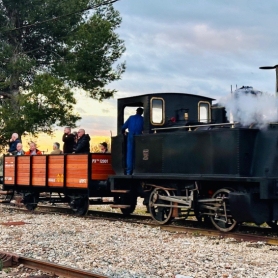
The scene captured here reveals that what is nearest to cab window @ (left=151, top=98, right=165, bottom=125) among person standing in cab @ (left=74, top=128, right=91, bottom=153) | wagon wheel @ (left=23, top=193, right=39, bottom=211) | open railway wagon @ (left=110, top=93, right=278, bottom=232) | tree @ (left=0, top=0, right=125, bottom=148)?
open railway wagon @ (left=110, top=93, right=278, bottom=232)

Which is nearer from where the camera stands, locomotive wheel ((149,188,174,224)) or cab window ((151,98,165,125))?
locomotive wheel ((149,188,174,224))

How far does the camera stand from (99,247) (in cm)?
872

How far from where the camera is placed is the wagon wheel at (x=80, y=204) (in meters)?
14.3

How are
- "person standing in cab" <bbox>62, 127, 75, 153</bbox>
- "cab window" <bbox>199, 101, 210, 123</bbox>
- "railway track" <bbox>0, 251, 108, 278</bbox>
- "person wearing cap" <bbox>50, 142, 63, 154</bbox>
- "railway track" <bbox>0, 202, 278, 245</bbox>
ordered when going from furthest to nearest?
"person wearing cap" <bbox>50, 142, 63, 154</bbox> < "person standing in cab" <bbox>62, 127, 75, 153</bbox> < "cab window" <bbox>199, 101, 210, 123</bbox> < "railway track" <bbox>0, 202, 278, 245</bbox> < "railway track" <bbox>0, 251, 108, 278</bbox>

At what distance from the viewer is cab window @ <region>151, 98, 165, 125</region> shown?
40.7ft

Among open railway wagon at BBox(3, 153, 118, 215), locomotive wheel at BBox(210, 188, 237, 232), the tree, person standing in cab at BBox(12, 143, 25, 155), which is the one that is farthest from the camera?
the tree

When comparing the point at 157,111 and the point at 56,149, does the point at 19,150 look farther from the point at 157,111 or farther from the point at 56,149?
the point at 157,111

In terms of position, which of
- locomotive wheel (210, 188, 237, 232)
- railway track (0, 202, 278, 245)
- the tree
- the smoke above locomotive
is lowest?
railway track (0, 202, 278, 245)

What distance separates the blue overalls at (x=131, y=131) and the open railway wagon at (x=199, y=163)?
18cm

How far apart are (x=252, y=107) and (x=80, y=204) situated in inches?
229

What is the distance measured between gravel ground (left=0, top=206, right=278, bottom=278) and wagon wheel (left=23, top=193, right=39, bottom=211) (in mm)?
4415

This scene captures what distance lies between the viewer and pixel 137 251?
27.5ft

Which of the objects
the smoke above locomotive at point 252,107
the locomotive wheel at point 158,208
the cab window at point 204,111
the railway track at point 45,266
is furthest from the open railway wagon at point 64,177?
the railway track at point 45,266

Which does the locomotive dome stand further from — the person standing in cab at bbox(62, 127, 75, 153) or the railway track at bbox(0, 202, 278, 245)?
the person standing in cab at bbox(62, 127, 75, 153)
